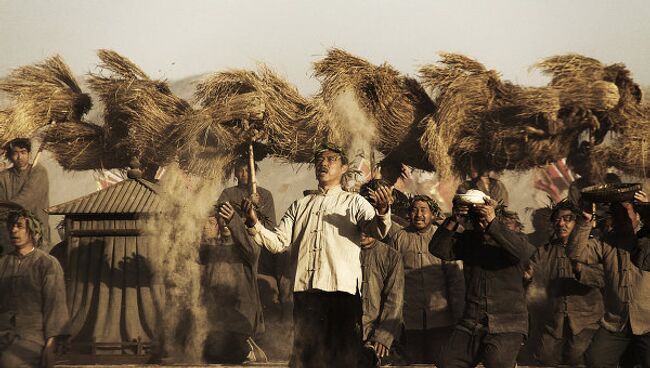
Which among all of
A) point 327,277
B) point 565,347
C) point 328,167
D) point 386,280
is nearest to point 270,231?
point 327,277

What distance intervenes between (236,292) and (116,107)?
2.40 meters

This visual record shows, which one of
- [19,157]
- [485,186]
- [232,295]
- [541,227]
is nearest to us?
[232,295]

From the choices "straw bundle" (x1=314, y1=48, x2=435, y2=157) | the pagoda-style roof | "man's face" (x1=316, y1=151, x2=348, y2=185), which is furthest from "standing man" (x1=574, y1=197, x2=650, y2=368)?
the pagoda-style roof

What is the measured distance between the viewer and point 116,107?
41.5 ft

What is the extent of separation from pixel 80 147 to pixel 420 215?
3996 millimetres

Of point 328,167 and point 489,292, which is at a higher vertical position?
point 328,167

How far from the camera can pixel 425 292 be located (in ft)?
36.9

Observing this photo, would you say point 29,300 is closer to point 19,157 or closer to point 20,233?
point 20,233

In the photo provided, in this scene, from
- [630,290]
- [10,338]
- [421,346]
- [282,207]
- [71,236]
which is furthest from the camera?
[282,207]

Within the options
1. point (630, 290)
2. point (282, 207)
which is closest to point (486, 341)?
point (630, 290)

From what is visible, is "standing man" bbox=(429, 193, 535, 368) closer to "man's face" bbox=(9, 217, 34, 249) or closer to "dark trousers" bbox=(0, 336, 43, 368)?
"dark trousers" bbox=(0, 336, 43, 368)

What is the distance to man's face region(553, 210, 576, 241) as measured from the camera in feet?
38.9

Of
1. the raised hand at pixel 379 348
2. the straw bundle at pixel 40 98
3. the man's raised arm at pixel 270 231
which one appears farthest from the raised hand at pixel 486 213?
the straw bundle at pixel 40 98

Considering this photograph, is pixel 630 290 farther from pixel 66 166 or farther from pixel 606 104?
pixel 66 166
